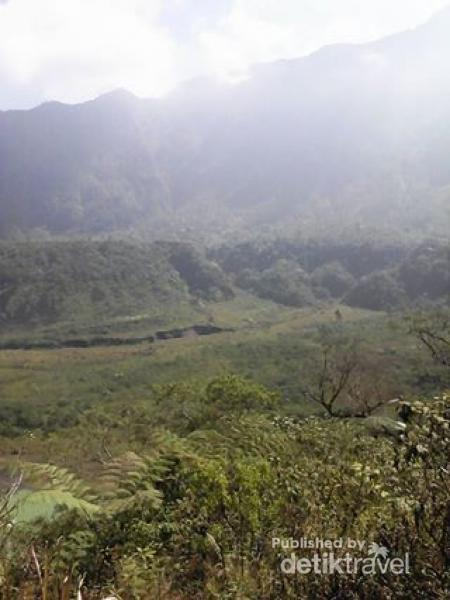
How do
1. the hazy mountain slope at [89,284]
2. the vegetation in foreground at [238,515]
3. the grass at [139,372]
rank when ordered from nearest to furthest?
the vegetation in foreground at [238,515] < the grass at [139,372] < the hazy mountain slope at [89,284]

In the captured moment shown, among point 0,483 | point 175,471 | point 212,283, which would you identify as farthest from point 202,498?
point 212,283

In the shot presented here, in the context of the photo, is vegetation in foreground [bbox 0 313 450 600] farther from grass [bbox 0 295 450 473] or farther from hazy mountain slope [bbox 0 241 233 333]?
hazy mountain slope [bbox 0 241 233 333]

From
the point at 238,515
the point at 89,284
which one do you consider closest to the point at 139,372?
the point at 89,284

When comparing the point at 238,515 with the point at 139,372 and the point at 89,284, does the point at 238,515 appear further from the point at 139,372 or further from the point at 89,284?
the point at 89,284

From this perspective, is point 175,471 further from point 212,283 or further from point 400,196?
point 400,196

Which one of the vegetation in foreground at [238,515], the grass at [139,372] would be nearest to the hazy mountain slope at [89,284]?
the grass at [139,372]

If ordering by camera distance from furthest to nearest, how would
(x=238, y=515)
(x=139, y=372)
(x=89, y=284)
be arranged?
(x=89, y=284) → (x=139, y=372) → (x=238, y=515)

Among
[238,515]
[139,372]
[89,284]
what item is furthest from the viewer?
[89,284]

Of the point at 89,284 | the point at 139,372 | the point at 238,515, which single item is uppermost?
the point at 238,515

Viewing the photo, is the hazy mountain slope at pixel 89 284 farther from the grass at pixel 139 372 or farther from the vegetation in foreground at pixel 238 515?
the vegetation in foreground at pixel 238 515

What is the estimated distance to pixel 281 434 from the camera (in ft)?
25.0

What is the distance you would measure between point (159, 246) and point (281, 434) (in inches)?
5380

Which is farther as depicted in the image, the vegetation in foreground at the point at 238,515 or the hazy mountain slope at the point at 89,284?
the hazy mountain slope at the point at 89,284

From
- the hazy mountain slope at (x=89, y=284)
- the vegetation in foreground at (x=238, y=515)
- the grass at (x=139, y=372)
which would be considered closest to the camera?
the vegetation in foreground at (x=238, y=515)
